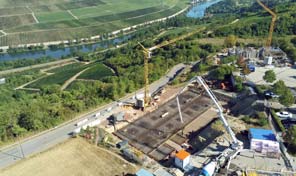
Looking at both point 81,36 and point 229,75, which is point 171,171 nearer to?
point 229,75

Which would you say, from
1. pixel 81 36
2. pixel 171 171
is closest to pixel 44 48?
pixel 81 36

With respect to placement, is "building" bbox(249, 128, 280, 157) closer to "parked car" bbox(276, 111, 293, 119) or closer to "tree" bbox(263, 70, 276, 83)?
"parked car" bbox(276, 111, 293, 119)

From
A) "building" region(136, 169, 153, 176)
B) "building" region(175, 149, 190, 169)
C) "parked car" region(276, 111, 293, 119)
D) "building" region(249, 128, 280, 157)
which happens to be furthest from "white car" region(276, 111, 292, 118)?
"building" region(136, 169, 153, 176)

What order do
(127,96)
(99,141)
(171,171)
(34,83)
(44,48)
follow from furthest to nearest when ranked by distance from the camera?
1. (44,48)
2. (34,83)
3. (127,96)
4. (99,141)
5. (171,171)

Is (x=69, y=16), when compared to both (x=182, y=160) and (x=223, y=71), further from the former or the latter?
(x=182, y=160)

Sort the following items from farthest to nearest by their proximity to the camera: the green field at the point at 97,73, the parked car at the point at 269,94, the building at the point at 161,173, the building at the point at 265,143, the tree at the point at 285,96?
1. the green field at the point at 97,73
2. the parked car at the point at 269,94
3. the tree at the point at 285,96
4. the building at the point at 265,143
5. the building at the point at 161,173

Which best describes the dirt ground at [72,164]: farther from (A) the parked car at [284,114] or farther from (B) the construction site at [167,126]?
(A) the parked car at [284,114]

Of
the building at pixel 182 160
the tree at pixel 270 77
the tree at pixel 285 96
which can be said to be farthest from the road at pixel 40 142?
the tree at pixel 270 77
